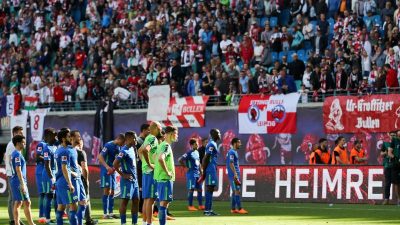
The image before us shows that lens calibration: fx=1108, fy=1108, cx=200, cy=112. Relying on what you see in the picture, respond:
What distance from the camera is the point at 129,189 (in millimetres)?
22750

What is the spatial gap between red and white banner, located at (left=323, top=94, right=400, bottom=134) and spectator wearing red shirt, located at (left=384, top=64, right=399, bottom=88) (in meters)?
0.36

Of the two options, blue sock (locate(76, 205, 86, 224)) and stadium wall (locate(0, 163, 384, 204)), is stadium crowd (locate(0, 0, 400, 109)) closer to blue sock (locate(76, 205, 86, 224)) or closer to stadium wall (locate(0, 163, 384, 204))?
stadium wall (locate(0, 163, 384, 204))

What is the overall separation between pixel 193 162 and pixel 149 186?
313 inches

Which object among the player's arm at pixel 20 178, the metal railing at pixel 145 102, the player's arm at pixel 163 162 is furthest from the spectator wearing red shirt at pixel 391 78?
the player's arm at pixel 20 178

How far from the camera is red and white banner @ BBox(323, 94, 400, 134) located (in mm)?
33062

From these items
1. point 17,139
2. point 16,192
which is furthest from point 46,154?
point 17,139

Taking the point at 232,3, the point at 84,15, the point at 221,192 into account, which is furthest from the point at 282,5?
the point at 84,15

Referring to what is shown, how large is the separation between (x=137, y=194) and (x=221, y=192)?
36.9 ft

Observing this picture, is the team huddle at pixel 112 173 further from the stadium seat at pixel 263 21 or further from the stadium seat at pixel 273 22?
the stadium seat at pixel 263 21

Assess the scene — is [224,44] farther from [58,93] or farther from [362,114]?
[58,93]

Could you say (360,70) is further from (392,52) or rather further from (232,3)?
(232,3)

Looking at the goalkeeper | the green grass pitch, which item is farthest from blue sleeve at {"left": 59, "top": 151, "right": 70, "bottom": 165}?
the goalkeeper

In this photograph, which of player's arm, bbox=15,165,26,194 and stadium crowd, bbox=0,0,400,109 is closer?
player's arm, bbox=15,165,26,194

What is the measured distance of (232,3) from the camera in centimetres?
4038
